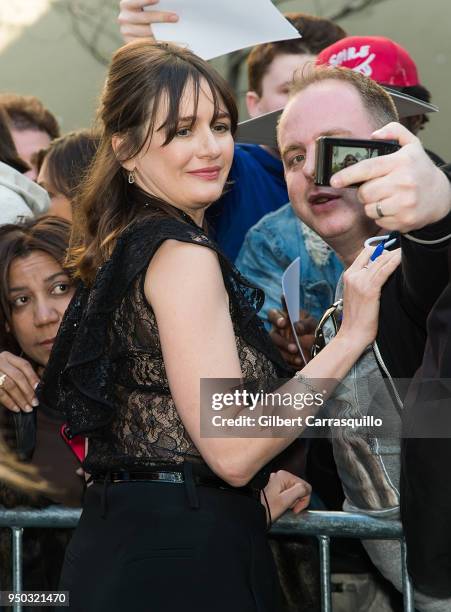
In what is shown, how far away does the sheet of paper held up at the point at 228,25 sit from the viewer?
9.52 ft

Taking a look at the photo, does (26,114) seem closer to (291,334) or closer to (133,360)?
(291,334)

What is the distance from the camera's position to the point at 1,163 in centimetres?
356

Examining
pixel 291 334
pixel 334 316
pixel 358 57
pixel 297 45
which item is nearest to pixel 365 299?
pixel 334 316

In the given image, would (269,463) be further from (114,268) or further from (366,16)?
(366,16)

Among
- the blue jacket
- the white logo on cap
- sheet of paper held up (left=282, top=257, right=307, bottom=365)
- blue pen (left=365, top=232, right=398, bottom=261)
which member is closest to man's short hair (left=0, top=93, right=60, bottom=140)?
the blue jacket

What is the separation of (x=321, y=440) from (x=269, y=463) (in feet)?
1.98

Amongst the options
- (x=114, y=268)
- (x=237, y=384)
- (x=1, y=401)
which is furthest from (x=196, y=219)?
(x=1, y=401)

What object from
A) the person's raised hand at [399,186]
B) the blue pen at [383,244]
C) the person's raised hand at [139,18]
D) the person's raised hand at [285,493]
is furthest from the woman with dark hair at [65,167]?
the person's raised hand at [399,186]

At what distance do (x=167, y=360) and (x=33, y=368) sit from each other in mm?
1317

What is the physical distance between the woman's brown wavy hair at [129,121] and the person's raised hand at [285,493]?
0.74 metres

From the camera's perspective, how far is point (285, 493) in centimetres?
271

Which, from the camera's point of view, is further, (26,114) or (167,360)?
(26,114)

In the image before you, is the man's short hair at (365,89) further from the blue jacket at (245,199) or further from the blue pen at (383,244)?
the blue jacket at (245,199)

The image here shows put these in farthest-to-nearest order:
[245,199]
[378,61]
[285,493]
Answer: [245,199] → [378,61] → [285,493]
